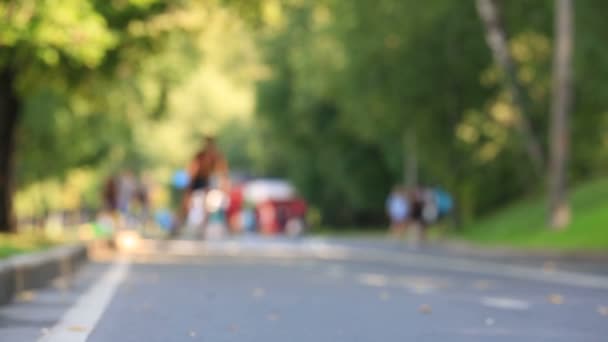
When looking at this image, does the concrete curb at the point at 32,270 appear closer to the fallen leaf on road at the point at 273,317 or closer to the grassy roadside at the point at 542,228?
the fallen leaf on road at the point at 273,317

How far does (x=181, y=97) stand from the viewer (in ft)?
407

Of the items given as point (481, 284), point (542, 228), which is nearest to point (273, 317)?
point (481, 284)

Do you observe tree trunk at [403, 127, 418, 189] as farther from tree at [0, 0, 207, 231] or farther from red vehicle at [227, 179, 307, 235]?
tree at [0, 0, 207, 231]

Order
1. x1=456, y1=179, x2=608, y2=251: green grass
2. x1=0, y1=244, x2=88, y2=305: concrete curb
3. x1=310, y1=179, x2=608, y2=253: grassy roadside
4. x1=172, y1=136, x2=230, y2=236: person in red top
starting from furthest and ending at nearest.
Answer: x1=456, y1=179, x2=608, y2=251: green grass, x1=310, y1=179, x2=608, y2=253: grassy roadside, x1=172, y1=136, x2=230, y2=236: person in red top, x1=0, y1=244, x2=88, y2=305: concrete curb

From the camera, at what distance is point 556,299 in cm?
1845

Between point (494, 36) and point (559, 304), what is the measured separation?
92.6ft

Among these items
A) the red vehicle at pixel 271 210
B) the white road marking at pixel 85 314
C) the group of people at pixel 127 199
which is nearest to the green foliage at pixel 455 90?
the red vehicle at pixel 271 210

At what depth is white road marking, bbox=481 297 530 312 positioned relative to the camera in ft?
55.2

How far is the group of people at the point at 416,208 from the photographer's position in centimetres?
4853

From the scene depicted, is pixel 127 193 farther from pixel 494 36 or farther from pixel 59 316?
pixel 59 316

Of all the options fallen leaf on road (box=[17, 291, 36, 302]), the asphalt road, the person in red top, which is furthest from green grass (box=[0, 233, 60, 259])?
fallen leaf on road (box=[17, 291, 36, 302])

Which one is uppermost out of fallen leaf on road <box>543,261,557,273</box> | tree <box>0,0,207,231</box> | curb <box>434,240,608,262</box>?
tree <box>0,0,207,231</box>

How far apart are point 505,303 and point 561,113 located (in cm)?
2314

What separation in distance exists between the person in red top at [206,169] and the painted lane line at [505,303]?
14551 millimetres
